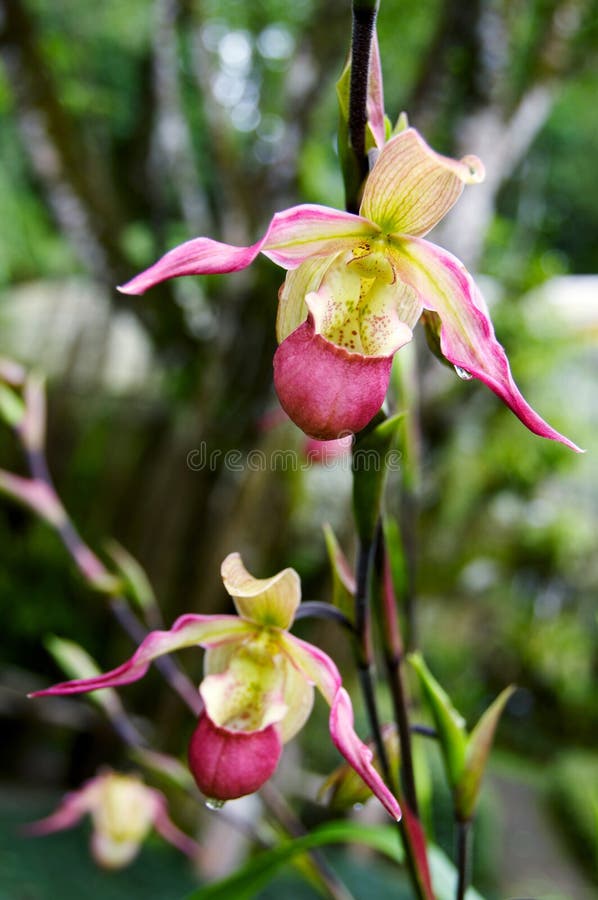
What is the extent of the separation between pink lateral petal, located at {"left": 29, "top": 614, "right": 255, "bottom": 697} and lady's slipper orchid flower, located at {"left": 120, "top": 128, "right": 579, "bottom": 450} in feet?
0.31

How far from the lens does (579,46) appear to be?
5.50ft

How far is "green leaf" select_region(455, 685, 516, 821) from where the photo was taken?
0.91 feet

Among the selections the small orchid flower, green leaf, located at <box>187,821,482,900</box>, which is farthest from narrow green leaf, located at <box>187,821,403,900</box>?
the small orchid flower

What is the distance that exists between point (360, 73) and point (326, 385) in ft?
0.28

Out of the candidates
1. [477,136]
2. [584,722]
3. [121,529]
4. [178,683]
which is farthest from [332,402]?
[584,722]

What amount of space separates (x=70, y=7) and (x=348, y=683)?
2368 millimetres

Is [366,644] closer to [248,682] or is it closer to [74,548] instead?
[248,682]

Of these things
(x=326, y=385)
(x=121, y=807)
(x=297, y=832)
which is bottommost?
(x=121, y=807)

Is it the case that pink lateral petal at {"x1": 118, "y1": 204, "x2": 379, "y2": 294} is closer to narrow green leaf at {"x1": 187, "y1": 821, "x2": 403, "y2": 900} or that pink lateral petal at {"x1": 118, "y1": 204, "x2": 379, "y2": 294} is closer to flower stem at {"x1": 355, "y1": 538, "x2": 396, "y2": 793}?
flower stem at {"x1": 355, "y1": 538, "x2": 396, "y2": 793}

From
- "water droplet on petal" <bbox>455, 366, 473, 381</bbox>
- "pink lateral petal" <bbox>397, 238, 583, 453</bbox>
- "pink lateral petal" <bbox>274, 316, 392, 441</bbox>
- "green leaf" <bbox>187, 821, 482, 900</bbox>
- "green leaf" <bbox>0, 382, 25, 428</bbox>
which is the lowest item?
"green leaf" <bbox>187, 821, 482, 900</bbox>

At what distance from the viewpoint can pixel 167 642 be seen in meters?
0.26

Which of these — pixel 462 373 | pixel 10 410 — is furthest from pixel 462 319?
pixel 10 410
